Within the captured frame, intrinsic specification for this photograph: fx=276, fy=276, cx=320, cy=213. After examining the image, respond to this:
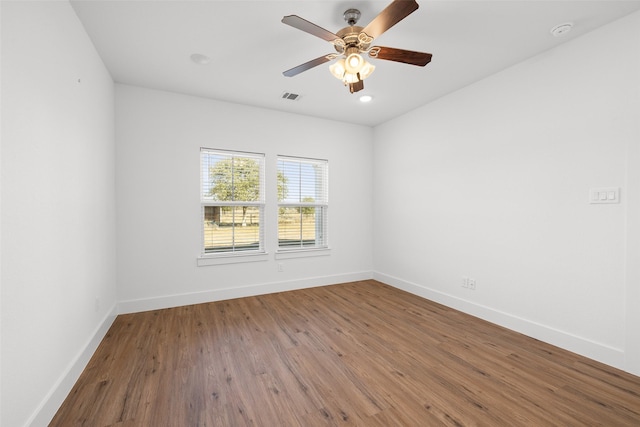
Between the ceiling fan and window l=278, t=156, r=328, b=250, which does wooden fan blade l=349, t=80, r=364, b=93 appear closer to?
the ceiling fan

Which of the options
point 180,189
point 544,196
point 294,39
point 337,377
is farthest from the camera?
point 180,189

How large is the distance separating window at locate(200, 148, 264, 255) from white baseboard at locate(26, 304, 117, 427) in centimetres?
153

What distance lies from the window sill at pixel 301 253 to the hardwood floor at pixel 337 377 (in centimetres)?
118

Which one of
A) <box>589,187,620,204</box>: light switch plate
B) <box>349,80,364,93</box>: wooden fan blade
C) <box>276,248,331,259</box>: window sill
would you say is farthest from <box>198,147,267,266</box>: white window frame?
<box>589,187,620,204</box>: light switch plate

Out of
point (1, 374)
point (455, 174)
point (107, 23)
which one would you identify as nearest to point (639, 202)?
point (455, 174)

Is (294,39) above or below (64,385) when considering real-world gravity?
above

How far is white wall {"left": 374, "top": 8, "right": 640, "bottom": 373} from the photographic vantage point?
7.23 feet

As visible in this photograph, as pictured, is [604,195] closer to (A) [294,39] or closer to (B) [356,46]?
(B) [356,46]

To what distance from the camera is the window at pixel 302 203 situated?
4348 millimetres

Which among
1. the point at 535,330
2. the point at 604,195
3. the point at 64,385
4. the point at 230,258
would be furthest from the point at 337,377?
the point at 604,195

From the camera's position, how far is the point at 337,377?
6.79 feet

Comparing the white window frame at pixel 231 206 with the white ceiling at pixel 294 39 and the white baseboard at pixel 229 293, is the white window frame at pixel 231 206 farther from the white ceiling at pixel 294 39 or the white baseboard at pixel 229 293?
the white ceiling at pixel 294 39

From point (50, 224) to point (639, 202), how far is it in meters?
4.11

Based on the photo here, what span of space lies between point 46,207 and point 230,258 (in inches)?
93.1
